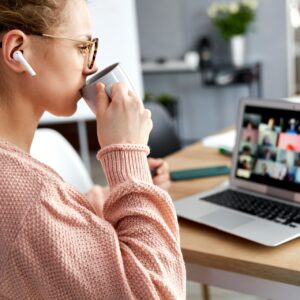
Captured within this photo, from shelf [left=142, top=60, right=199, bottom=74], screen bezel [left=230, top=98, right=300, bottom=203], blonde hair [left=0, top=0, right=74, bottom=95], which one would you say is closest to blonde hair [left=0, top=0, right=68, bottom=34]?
blonde hair [left=0, top=0, right=74, bottom=95]

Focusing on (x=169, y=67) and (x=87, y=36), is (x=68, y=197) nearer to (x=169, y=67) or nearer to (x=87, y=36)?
(x=87, y=36)

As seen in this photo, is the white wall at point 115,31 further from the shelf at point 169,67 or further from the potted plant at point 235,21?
the potted plant at point 235,21

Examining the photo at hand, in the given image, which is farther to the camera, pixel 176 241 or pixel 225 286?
pixel 225 286

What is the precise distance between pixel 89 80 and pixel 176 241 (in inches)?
13.6

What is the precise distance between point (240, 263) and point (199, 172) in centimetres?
57

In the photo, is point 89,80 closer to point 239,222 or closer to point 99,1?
point 239,222

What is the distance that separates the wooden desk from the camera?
2.96 feet

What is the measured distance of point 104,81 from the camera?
938 millimetres

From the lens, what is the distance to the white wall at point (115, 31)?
2.94 meters

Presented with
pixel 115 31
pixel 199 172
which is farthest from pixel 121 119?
pixel 115 31

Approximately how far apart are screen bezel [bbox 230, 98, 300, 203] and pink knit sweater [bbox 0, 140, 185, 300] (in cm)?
46

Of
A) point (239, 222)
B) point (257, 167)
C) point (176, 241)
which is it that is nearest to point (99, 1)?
point (257, 167)

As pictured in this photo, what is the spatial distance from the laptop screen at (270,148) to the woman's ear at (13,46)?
2.12ft

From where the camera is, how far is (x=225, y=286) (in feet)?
3.27
